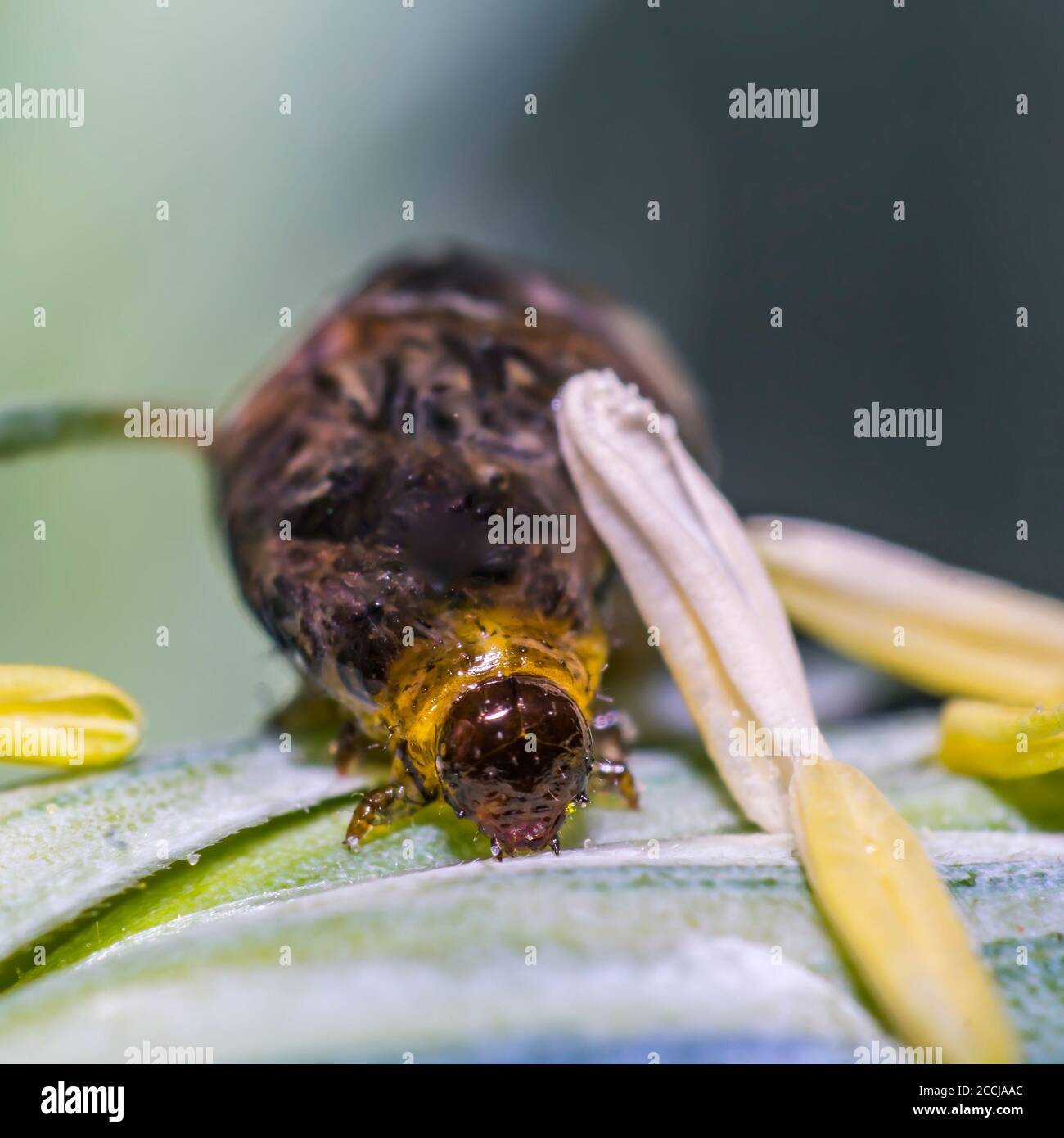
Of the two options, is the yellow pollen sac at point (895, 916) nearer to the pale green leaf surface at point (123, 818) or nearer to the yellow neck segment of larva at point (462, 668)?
the yellow neck segment of larva at point (462, 668)

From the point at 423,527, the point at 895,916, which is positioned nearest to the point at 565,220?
the point at 423,527

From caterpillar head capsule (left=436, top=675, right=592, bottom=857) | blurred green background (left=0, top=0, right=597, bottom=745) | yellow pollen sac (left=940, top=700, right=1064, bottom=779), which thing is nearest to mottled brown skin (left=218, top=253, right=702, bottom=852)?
caterpillar head capsule (left=436, top=675, right=592, bottom=857)

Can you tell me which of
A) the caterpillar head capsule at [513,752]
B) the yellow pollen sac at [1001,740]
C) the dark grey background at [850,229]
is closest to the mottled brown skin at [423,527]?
the caterpillar head capsule at [513,752]

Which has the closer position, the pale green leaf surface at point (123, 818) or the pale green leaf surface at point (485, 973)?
the pale green leaf surface at point (485, 973)

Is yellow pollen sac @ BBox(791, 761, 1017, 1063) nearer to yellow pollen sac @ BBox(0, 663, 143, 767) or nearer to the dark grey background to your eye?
yellow pollen sac @ BBox(0, 663, 143, 767)

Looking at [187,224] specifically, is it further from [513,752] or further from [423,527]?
[513,752]

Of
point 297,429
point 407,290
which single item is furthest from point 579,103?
point 297,429

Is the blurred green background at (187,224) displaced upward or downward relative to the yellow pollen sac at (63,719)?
upward

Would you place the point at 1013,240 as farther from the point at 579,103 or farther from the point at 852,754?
the point at 852,754
